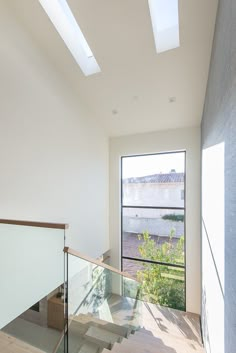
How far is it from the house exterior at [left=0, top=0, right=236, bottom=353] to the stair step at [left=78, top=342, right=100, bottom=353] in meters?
1.52

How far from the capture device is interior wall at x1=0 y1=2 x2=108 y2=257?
2729 mm

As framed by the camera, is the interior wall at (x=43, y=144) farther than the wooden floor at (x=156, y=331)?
No

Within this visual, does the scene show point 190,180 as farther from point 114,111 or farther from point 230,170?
point 230,170

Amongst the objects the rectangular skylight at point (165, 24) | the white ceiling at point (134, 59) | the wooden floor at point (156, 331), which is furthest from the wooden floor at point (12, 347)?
the rectangular skylight at point (165, 24)

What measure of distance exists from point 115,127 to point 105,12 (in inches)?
100

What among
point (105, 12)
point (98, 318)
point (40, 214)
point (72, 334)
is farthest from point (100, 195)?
point (105, 12)

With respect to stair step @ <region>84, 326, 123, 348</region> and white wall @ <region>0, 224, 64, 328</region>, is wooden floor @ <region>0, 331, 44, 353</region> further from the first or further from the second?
stair step @ <region>84, 326, 123, 348</region>

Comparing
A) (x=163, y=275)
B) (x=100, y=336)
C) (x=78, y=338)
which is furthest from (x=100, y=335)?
(x=163, y=275)

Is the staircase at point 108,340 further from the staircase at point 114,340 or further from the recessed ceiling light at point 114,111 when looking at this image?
the recessed ceiling light at point 114,111

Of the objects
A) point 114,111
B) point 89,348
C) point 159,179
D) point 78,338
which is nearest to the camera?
point 78,338

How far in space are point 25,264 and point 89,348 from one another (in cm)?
149

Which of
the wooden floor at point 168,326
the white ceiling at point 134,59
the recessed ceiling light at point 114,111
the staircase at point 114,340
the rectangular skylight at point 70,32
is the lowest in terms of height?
the wooden floor at point 168,326

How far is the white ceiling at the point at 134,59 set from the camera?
8.47 ft

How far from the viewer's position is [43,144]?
3.28 metres
